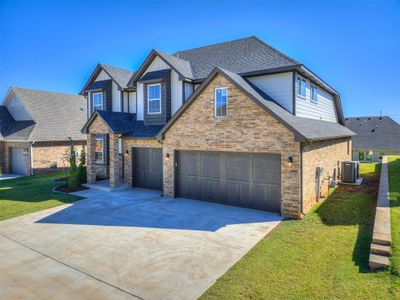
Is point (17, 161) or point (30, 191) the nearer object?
point (30, 191)

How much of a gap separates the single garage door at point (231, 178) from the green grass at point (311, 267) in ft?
5.42

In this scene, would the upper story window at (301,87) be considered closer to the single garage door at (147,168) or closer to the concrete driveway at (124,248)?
the concrete driveway at (124,248)

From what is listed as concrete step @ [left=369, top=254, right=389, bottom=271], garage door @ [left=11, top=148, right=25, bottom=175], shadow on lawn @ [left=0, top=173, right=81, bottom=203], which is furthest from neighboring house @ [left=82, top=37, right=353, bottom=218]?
garage door @ [left=11, top=148, right=25, bottom=175]

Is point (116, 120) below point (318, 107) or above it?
below

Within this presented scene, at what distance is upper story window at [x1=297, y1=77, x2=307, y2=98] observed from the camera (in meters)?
12.7

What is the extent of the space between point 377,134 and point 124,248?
166 feet

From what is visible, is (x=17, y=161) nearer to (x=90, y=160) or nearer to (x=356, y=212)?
(x=90, y=160)

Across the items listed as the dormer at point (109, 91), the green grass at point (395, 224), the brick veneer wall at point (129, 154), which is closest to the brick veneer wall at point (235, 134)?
the brick veneer wall at point (129, 154)

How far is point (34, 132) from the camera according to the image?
71.6 feet

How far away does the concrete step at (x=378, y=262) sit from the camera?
577 cm

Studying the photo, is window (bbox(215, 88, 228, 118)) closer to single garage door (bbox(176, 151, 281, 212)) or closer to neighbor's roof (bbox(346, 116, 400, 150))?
single garage door (bbox(176, 151, 281, 212))

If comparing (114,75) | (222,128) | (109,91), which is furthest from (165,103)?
(114,75)

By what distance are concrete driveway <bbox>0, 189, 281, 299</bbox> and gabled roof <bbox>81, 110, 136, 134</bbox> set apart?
5127 millimetres

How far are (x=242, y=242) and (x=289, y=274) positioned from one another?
2.07 metres
